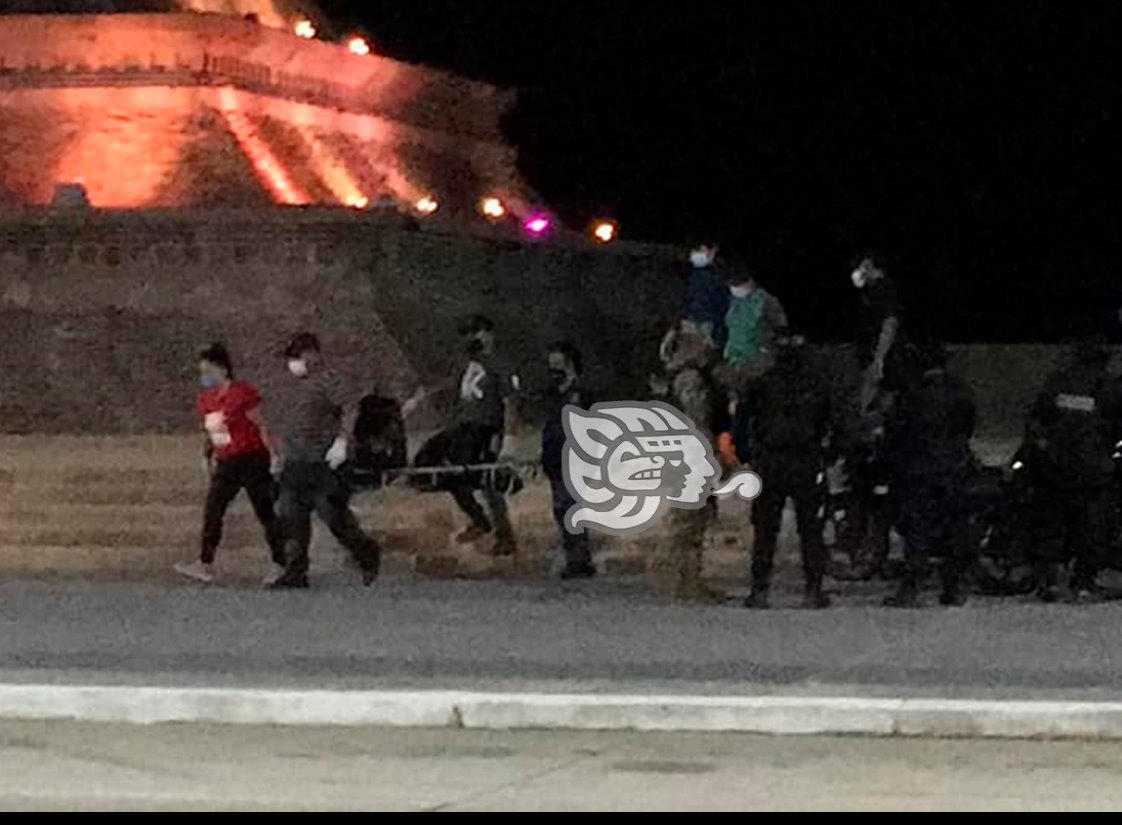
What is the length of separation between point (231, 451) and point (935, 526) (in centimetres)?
477

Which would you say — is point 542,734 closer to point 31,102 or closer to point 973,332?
point 31,102

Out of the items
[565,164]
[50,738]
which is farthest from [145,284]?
[565,164]

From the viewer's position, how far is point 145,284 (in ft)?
83.4

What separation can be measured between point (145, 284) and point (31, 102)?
20.8 ft

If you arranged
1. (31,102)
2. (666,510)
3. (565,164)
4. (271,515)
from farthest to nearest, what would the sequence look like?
(565,164) < (31,102) < (271,515) < (666,510)

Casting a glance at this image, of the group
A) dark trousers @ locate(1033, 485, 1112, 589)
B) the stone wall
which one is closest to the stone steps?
dark trousers @ locate(1033, 485, 1112, 589)

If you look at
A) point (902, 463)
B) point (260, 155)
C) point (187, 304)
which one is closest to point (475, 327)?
point (902, 463)

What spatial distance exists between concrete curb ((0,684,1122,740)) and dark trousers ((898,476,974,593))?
13.5 feet

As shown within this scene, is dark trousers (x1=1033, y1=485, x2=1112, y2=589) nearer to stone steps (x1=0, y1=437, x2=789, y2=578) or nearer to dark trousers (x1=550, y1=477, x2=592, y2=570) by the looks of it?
stone steps (x1=0, y1=437, x2=789, y2=578)

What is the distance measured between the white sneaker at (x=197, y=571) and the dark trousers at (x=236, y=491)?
0.20m

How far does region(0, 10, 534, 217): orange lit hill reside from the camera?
29688 mm

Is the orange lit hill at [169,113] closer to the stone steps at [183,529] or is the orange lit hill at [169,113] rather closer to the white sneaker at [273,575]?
the stone steps at [183,529]

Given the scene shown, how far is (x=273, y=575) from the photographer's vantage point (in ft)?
54.6

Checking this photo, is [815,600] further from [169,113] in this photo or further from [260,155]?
[169,113]
